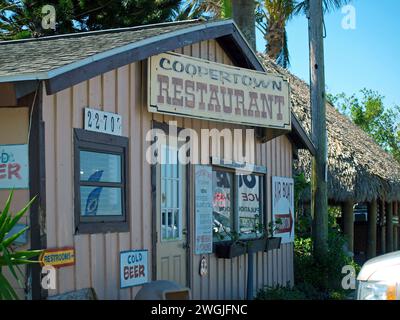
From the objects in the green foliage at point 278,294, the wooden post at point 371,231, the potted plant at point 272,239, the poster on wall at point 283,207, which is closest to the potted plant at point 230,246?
the green foliage at point 278,294

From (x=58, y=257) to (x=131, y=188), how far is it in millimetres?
1602

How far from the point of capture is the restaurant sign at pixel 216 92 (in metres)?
8.78

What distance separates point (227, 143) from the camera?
10680 millimetres

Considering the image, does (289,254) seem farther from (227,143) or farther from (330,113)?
(330,113)

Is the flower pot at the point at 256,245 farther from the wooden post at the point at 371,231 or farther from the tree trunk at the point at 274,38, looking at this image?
the tree trunk at the point at 274,38

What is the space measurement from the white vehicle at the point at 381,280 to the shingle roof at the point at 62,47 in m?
3.64

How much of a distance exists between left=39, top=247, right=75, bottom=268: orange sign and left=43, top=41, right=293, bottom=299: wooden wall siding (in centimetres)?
7

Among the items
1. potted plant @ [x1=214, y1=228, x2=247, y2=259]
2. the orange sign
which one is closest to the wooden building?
potted plant @ [x1=214, y1=228, x2=247, y2=259]

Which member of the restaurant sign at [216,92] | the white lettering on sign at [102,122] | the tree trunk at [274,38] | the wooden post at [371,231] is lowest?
the wooden post at [371,231]

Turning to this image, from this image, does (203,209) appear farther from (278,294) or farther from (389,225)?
(389,225)

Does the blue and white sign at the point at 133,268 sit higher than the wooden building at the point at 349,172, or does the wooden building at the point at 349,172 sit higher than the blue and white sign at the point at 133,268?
the wooden building at the point at 349,172

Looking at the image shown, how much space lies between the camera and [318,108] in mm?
13094

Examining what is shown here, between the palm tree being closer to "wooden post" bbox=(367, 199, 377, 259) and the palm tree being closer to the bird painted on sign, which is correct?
"wooden post" bbox=(367, 199, 377, 259)

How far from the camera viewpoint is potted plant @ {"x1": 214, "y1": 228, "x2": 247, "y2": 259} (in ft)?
33.3
